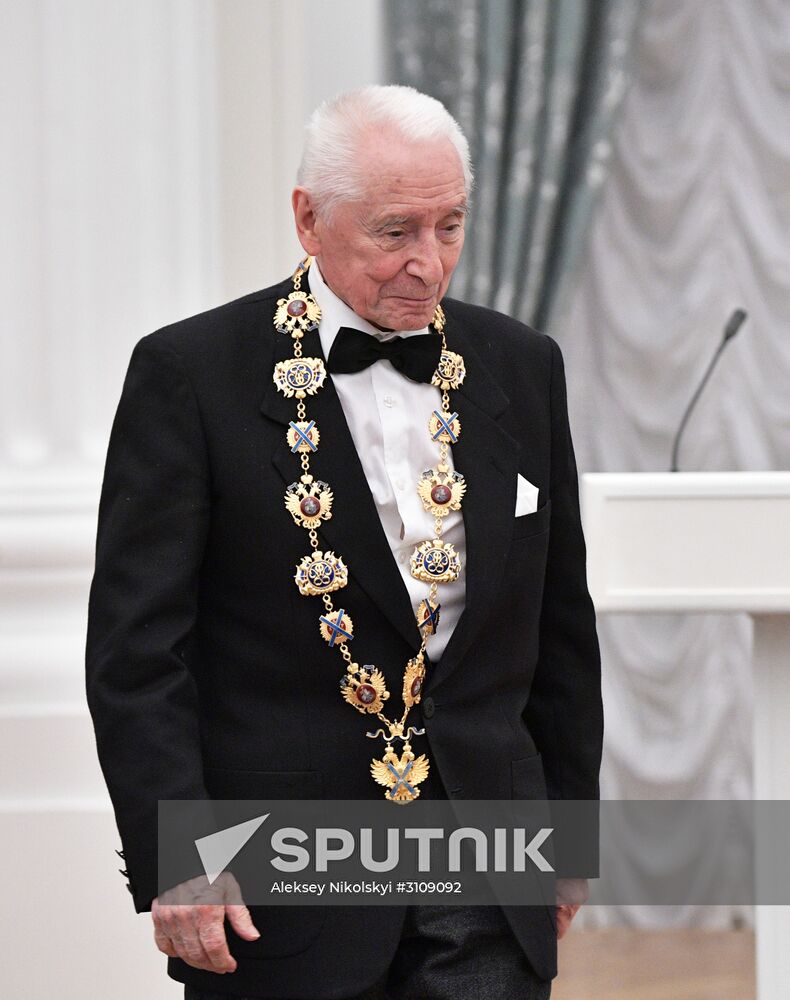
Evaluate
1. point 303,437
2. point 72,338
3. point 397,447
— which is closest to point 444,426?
point 397,447

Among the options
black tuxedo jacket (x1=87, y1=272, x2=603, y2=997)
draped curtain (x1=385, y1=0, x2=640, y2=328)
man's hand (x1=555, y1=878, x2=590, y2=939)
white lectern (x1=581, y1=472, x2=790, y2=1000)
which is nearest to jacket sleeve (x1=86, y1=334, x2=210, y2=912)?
black tuxedo jacket (x1=87, y1=272, x2=603, y2=997)

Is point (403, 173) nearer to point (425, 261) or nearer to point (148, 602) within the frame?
point (425, 261)

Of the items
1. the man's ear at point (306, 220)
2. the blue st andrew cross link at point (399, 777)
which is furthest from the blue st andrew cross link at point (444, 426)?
the blue st andrew cross link at point (399, 777)

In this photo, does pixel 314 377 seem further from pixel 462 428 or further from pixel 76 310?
pixel 76 310

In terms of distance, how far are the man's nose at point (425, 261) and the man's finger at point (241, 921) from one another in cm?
69

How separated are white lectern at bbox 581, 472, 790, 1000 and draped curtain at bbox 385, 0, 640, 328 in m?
2.02

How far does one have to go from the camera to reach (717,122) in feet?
14.1

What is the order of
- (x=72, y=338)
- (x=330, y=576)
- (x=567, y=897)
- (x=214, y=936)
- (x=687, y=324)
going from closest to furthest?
(x=214, y=936) < (x=330, y=576) < (x=567, y=897) < (x=72, y=338) < (x=687, y=324)

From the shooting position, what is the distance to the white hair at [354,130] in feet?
5.46

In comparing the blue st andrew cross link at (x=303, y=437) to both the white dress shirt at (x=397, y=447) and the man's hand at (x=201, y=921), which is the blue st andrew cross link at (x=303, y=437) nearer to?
the white dress shirt at (x=397, y=447)

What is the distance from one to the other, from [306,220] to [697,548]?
2.93 feet

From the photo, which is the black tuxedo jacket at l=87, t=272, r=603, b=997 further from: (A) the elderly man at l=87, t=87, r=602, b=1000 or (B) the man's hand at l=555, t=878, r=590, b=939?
(B) the man's hand at l=555, t=878, r=590, b=939

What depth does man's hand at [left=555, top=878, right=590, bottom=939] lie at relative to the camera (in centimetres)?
191

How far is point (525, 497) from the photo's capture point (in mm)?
1812
